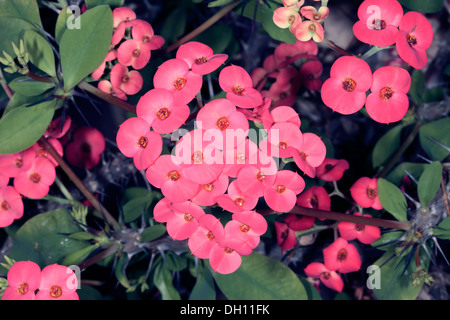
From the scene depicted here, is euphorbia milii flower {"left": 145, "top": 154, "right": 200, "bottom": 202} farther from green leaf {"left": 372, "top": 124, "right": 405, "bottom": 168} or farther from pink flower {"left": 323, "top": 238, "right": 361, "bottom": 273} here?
green leaf {"left": 372, "top": 124, "right": 405, "bottom": 168}

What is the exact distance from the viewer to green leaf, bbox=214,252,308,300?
45.1 inches

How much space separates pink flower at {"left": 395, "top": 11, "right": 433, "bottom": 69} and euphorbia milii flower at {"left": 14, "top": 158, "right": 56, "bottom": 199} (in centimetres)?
92

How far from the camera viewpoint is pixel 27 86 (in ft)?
3.18

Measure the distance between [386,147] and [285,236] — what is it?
0.50 meters

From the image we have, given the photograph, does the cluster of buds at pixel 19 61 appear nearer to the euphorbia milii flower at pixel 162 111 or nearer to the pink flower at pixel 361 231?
the euphorbia milii flower at pixel 162 111

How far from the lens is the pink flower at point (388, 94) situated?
0.87m

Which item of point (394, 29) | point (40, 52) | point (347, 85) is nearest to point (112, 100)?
point (40, 52)

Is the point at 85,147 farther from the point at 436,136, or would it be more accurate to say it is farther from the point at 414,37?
the point at 436,136

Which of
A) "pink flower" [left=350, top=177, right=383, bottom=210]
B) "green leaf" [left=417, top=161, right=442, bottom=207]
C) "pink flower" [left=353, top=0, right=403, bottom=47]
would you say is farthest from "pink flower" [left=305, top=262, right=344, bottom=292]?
"pink flower" [left=353, top=0, right=403, bottom=47]

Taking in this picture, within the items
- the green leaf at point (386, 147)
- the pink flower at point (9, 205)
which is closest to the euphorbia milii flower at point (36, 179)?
the pink flower at point (9, 205)

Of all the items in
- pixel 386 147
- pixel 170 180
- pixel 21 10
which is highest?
pixel 21 10

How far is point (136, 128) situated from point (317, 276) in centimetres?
75

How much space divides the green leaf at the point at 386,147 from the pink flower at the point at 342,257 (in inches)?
15.2
